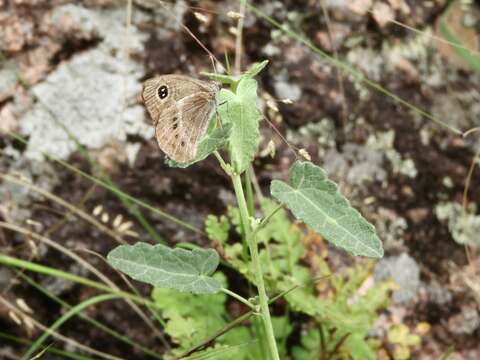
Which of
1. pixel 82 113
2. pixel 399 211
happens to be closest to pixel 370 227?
pixel 399 211

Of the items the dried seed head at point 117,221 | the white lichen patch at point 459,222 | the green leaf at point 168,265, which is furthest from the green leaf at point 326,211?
the white lichen patch at point 459,222

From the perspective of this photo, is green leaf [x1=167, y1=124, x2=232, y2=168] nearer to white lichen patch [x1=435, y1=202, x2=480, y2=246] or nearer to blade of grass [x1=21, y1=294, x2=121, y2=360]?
blade of grass [x1=21, y1=294, x2=121, y2=360]

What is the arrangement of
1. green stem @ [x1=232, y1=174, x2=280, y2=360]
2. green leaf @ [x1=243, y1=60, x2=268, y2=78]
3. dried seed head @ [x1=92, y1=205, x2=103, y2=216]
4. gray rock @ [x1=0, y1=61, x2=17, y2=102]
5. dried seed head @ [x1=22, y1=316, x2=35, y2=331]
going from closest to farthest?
1. green leaf @ [x1=243, y1=60, x2=268, y2=78]
2. green stem @ [x1=232, y1=174, x2=280, y2=360]
3. dried seed head @ [x1=22, y1=316, x2=35, y2=331]
4. dried seed head @ [x1=92, y1=205, x2=103, y2=216]
5. gray rock @ [x1=0, y1=61, x2=17, y2=102]

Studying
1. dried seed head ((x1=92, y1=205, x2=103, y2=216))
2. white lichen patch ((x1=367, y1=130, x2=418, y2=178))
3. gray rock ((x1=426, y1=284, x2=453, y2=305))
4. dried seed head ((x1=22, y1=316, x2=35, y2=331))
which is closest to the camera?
dried seed head ((x1=22, y1=316, x2=35, y2=331))

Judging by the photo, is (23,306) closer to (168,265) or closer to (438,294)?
(168,265)

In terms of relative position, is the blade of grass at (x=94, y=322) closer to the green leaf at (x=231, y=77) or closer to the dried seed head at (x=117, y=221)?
the dried seed head at (x=117, y=221)

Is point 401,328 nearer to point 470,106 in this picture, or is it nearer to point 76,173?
point 470,106

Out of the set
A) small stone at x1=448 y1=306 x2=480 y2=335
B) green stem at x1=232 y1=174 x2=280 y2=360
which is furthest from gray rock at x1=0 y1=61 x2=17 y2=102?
small stone at x1=448 y1=306 x2=480 y2=335
